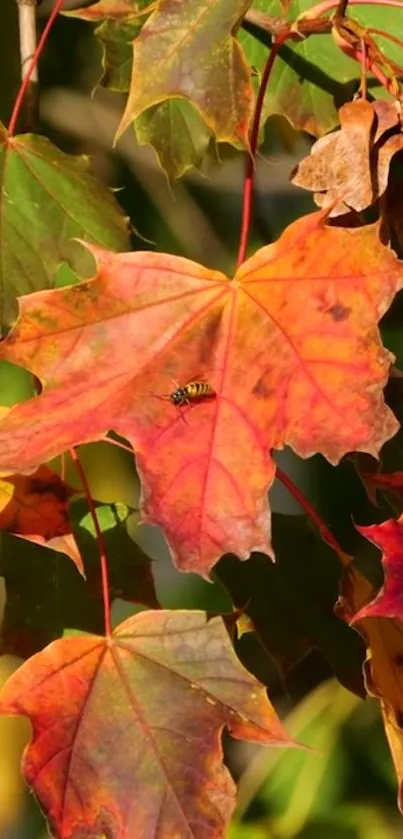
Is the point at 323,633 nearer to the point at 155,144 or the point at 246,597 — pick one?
the point at 246,597

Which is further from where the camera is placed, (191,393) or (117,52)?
(117,52)

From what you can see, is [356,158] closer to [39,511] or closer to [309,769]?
[39,511]

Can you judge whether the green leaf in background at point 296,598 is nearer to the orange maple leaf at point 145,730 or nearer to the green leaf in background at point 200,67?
the orange maple leaf at point 145,730

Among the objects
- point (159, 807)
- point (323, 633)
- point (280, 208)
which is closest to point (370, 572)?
point (323, 633)

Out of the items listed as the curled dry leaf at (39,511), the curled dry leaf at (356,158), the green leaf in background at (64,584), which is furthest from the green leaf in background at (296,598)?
the curled dry leaf at (356,158)

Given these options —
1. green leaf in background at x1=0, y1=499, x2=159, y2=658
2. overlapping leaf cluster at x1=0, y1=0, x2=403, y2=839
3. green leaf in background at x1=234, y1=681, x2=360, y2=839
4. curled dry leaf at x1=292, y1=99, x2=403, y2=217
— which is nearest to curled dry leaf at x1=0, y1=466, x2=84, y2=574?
overlapping leaf cluster at x1=0, y1=0, x2=403, y2=839

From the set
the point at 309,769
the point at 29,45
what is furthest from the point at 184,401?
the point at 309,769

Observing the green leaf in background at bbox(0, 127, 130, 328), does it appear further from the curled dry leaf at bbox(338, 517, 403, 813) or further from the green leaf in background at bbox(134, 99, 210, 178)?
the curled dry leaf at bbox(338, 517, 403, 813)

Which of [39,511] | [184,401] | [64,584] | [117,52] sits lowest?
[64,584]
